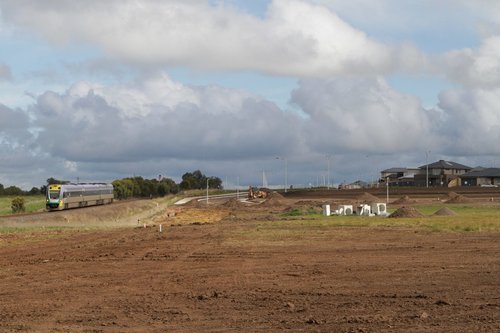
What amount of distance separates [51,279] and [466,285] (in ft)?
40.1

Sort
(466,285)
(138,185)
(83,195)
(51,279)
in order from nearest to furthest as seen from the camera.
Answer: (466,285)
(51,279)
(83,195)
(138,185)

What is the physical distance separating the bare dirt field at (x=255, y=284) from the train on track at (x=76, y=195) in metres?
44.7

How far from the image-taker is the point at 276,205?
342 ft

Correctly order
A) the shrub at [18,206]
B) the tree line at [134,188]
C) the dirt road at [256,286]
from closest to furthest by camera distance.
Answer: the dirt road at [256,286]
the shrub at [18,206]
the tree line at [134,188]

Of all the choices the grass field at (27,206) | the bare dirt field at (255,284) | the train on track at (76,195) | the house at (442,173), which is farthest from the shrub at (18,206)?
the house at (442,173)

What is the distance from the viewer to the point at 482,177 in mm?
175625

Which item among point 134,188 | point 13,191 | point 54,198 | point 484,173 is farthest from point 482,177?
point 54,198

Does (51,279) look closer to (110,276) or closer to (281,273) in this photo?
(110,276)

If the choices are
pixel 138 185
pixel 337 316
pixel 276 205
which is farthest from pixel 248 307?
pixel 138 185

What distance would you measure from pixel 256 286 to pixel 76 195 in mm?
71465

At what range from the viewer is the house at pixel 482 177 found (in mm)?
173375

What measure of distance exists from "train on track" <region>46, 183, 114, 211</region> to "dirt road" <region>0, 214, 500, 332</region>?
46.9 metres

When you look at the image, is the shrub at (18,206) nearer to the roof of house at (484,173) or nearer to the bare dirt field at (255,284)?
the bare dirt field at (255,284)

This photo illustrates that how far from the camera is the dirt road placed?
16.2 meters
